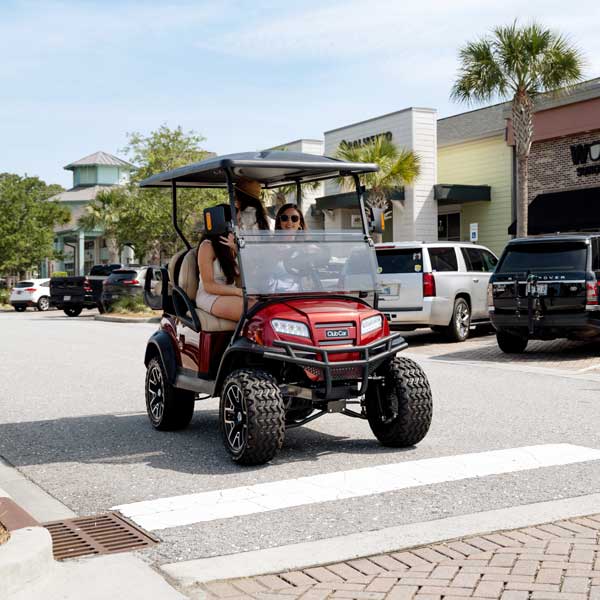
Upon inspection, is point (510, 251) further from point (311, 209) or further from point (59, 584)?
point (311, 209)

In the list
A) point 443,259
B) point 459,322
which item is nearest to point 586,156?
point 443,259

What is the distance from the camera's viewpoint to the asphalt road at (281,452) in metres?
5.41

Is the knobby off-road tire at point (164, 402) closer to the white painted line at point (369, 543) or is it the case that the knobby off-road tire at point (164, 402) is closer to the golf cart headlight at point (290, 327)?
the golf cart headlight at point (290, 327)

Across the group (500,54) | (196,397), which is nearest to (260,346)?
(196,397)

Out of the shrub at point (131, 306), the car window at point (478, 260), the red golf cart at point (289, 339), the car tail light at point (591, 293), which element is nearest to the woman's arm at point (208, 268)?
the red golf cart at point (289, 339)

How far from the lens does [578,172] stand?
28516 mm

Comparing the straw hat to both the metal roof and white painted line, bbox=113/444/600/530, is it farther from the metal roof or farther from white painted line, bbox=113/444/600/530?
the metal roof

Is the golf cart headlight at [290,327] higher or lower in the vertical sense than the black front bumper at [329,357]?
higher

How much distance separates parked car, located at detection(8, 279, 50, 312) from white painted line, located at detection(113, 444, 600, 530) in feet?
112

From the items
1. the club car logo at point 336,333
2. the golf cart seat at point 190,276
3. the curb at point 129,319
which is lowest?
the curb at point 129,319

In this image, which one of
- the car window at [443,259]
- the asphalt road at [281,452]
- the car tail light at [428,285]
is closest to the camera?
the asphalt road at [281,452]

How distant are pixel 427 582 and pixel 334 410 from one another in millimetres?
2600

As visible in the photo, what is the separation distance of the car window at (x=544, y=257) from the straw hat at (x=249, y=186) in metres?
7.70

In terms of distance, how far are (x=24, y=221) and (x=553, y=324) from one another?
40.3 meters
